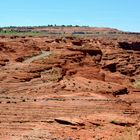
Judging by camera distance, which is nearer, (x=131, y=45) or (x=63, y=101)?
(x=63, y=101)

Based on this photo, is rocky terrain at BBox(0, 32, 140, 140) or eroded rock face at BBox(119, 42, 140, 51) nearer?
rocky terrain at BBox(0, 32, 140, 140)

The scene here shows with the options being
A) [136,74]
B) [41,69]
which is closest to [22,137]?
[41,69]

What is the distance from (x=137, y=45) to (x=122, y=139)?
70.8 meters

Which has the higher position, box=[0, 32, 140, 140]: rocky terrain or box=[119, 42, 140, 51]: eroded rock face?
box=[119, 42, 140, 51]: eroded rock face

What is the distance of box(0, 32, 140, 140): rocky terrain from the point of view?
2077cm

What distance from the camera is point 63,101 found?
2827 cm

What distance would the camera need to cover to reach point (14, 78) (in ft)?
115

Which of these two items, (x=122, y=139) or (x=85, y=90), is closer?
(x=122, y=139)

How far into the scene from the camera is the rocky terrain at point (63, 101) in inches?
818

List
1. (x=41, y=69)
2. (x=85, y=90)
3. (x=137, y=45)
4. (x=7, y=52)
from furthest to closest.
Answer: (x=137, y=45), (x=7, y=52), (x=41, y=69), (x=85, y=90)

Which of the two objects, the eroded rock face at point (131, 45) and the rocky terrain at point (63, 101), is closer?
the rocky terrain at point (63, 101)

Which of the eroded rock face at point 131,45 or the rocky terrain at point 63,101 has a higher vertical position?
the eroded rock face at point 131,45

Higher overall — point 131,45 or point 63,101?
point 131,45

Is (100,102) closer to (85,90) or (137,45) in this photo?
(85,90)
